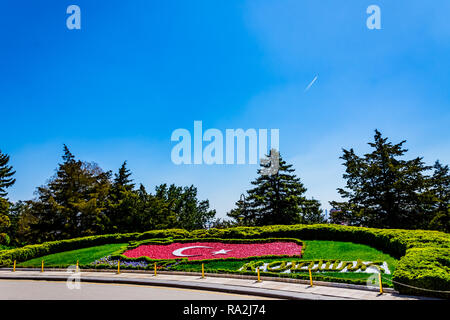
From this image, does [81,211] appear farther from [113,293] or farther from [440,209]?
[440,209]

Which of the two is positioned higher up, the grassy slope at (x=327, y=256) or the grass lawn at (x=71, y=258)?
the grassy slope at (x=327, y=256)

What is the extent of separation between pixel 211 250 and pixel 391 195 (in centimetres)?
2418

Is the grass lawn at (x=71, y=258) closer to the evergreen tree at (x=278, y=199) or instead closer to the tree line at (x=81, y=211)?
the tree line at (x=81, y=211)

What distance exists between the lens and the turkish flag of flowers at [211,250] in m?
20.5

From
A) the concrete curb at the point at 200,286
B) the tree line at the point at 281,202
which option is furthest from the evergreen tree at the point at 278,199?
the concrete curb at the point at 200,286

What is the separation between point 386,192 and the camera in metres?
34.8

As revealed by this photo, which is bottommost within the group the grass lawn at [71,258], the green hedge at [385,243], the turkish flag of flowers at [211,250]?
the grass lawn at [71,258]

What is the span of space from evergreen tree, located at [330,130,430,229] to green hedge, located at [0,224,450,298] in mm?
13299

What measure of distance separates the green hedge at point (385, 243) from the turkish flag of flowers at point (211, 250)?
2.46 meters

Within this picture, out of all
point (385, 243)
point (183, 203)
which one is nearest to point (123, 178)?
point (183, 203)
